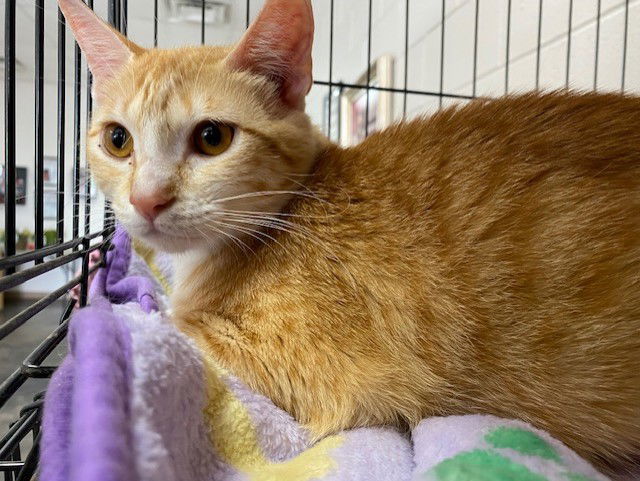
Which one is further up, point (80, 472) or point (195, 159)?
point (195, 159)

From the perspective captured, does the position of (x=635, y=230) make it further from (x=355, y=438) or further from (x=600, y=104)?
(x=355, y=438)

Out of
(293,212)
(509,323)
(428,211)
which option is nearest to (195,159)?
(293,212)

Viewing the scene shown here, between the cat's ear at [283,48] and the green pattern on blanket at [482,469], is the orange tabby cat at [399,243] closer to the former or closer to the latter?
the cat's ear at [283,48]

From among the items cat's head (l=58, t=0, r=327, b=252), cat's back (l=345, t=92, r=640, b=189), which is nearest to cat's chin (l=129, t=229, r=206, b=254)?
cat's head (l=58, t=0, r=327, b=252)

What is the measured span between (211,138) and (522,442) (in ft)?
1.55

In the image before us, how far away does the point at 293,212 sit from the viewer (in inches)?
25.8

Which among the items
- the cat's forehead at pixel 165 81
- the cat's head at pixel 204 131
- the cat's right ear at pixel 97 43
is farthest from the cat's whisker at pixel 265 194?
the cat's right ear at pixel 97 43

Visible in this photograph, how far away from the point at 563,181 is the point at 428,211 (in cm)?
15

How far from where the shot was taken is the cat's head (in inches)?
23.1

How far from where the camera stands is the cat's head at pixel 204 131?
0.59 metres

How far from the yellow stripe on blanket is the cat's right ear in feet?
1.65

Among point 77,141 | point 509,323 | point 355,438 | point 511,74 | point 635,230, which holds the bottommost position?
point 355,438

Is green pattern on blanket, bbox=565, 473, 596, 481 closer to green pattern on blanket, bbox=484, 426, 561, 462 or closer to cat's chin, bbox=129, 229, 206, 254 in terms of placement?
green pattern on blanket, bbox=484, 426, 561, 462

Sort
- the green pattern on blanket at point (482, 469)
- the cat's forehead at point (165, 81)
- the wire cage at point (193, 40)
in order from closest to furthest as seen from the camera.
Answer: the green pattern on blanket at point (482, 469) → the wire cage at point (193, 40) → the cat's forehead at point (165, 81)
